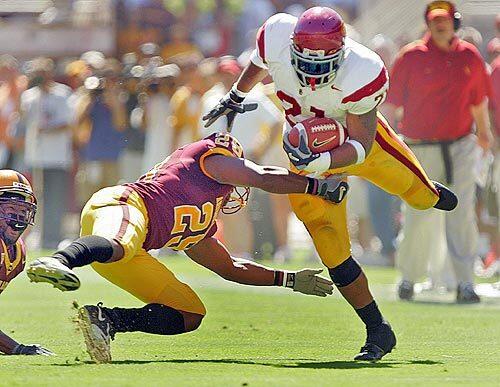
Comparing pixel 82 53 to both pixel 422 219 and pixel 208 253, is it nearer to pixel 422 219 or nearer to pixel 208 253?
pixel 422 219

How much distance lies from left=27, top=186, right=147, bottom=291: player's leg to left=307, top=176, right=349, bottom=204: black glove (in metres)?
0.80

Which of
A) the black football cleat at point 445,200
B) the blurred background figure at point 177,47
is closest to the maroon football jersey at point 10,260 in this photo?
the black football cleat at point 445,200

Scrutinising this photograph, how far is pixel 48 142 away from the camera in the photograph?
52.0 feet

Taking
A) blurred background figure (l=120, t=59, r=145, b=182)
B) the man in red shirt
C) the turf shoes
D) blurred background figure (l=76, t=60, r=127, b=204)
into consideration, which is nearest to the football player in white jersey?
the turf shoes

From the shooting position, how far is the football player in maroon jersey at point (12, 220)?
686 centimetres

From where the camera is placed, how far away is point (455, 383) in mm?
5875

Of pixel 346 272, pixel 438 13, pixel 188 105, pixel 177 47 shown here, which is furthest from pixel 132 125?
pixel 346 272

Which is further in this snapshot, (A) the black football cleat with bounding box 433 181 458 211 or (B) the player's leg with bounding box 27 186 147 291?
(A) the black football cleat with bounding box 433 181 458 211

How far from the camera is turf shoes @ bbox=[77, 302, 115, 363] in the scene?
6414mm

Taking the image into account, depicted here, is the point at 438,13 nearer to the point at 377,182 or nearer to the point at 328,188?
the point at 377,182

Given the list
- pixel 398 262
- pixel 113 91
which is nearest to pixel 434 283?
pixel 398 262

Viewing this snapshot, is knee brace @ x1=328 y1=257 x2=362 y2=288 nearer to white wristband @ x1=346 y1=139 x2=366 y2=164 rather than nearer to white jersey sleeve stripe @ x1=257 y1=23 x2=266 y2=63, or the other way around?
white wristband @ x1=346 y1=139 x2=366 y2=164

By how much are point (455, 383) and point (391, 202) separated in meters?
8.38

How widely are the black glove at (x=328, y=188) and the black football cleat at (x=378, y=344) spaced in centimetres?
76
